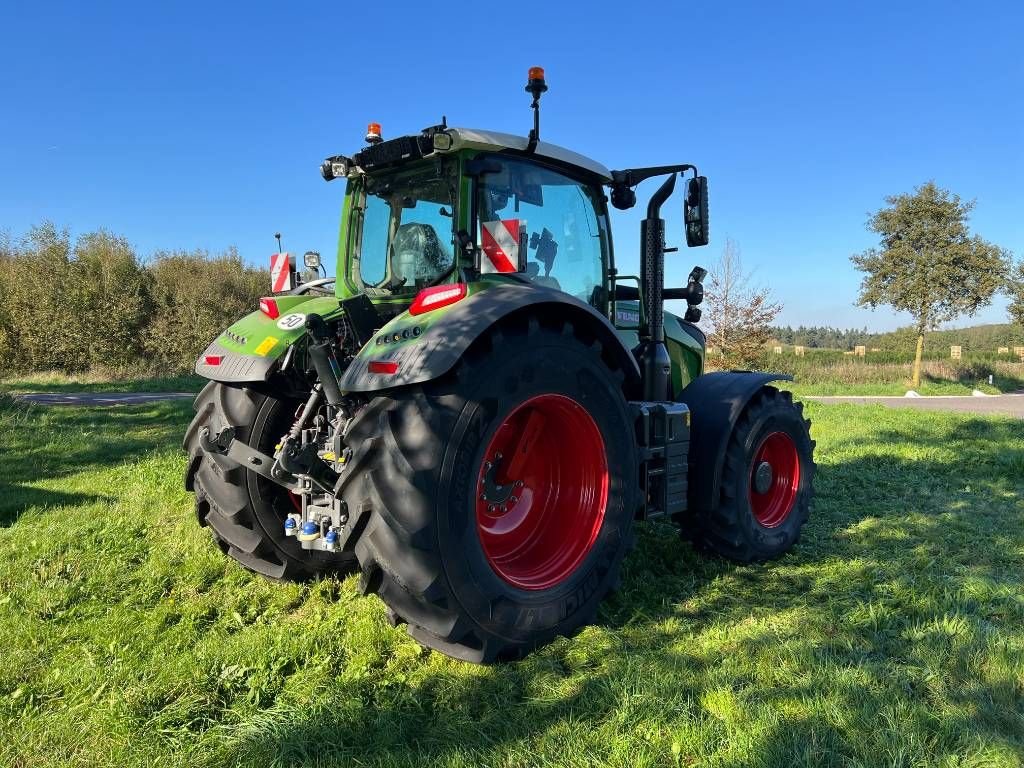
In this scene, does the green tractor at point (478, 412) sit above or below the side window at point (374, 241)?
below

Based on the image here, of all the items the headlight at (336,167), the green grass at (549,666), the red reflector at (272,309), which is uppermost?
the headlight at (336,167)

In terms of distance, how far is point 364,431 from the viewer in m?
2.63

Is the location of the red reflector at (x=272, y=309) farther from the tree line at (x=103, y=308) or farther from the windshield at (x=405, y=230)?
the tree line at (x=103, y=308)

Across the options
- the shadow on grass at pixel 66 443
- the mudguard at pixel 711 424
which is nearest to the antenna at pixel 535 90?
the mudguard at pixel 711 424

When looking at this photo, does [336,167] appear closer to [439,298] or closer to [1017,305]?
[439,298]

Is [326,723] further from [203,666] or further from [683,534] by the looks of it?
[683,534]

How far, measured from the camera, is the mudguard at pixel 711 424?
3.98 meters

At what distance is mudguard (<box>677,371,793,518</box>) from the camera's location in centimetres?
398

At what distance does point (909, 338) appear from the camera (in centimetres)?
3212

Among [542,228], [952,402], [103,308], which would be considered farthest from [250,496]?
[103,308]

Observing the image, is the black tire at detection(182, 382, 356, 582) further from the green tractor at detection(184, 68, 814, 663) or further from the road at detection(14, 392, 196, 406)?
the road at detection(14, 392, 196, 406)

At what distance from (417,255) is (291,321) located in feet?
2.38

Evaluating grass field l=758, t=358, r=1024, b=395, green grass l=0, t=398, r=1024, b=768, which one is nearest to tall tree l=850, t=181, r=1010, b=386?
grass field l=758, t=358, r=1024, b=395

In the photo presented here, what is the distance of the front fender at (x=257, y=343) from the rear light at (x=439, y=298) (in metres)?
0.71
